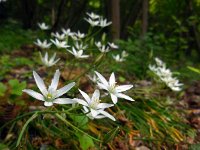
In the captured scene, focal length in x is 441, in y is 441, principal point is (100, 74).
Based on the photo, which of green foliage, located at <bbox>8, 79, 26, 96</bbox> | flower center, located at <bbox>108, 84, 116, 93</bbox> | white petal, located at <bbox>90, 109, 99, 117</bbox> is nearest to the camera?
white petal, located at <bbox>90, 109, 99, 117</bbox>

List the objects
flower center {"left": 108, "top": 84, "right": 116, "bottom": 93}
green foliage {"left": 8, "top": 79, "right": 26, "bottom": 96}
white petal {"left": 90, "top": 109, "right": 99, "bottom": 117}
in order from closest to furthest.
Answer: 1. white petal {"left": 90, "top": 109, "right": 99, "bottom": 117}
2. flower center {"left": 108, "top": 84, "right": 116, "bottom": 93}
3. green foliage {"left": 8, "top": 79, "right": 26, "bottom": 96}

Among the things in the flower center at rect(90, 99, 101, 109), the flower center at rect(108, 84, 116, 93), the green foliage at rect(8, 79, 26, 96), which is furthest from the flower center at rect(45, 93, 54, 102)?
the green foliage at rect(8, 79, 26, 96)

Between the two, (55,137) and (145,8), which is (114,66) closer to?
(55,137)

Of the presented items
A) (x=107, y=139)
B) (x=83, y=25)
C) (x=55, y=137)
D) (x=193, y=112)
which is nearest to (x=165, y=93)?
(x=193, y=112)

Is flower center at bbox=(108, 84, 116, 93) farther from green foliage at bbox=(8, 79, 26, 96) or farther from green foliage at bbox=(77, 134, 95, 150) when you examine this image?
green foliage at bbox=(8, 79, 26, 96)

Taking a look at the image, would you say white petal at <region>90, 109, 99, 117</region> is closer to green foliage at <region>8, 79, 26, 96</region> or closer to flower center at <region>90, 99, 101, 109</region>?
flower center at <region>90, 99, 101, 109</region>

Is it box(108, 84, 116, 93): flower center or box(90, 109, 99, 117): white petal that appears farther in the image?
box(108, 84, 116, 93): flower center

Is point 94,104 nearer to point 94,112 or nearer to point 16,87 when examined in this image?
point 94,112

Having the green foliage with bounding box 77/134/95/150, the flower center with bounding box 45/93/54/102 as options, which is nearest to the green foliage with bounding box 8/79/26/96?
the green foliage with bounding box 77/134/95/150

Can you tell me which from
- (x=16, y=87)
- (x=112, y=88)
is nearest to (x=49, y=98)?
(x=112, y=88)

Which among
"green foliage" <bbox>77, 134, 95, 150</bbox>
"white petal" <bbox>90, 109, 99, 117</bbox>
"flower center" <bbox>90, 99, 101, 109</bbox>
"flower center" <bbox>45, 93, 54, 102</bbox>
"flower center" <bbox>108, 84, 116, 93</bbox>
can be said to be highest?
"flower center" <bbox>108, 84, 116, 93</bbox>

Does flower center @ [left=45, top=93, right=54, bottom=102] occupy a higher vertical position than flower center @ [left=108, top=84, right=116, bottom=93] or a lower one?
lower
